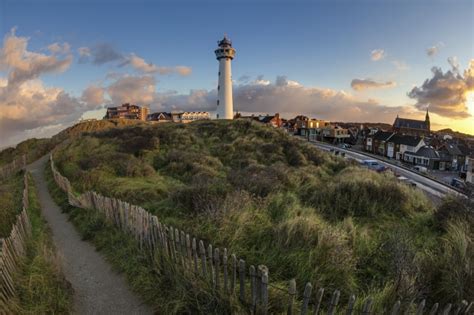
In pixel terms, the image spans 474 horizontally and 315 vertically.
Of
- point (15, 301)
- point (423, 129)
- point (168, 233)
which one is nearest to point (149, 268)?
point (168, 233)

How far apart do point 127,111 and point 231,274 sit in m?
119

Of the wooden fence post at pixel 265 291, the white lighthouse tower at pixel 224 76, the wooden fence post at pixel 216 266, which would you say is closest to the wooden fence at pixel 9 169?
the wooden fence post at pixel 216 266

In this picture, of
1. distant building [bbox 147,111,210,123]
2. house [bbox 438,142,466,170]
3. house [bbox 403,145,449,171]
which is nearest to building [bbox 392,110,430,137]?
house [bbox 438,142,466,170]

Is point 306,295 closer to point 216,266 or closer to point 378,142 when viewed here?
point 216,266

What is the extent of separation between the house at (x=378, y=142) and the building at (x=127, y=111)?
3229 inches

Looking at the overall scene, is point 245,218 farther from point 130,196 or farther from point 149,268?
point 130,196

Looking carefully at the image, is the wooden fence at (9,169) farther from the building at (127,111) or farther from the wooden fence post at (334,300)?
the building at (127,111)

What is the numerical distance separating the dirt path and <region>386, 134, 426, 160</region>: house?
74.8 m

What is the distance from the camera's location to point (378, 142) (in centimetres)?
7612

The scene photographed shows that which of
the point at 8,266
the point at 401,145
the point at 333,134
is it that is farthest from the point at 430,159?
the point at 8,266

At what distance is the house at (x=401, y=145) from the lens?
214 feet

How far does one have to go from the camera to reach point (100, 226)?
28.3 feet

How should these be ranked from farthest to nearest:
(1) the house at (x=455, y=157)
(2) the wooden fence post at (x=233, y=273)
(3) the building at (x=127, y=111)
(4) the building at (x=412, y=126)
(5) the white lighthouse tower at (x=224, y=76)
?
1. (3) the building at (x=127, y=111)
2. (4) the building at (x=412, y=126)
3. (1) the house at (x=455, y=157)
4. (5) the white lighthouse tower at (x=224, y=76)
5. (2) the wooden fence post at (x=233, y=273)

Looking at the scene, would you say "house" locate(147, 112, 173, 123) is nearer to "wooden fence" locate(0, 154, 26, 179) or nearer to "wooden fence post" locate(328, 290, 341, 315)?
"wooden fence" locate(0, 154, 26, 179)
